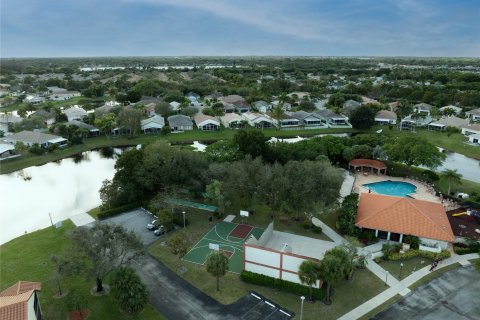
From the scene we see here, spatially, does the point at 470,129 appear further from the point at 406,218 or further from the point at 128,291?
the point at 128,291

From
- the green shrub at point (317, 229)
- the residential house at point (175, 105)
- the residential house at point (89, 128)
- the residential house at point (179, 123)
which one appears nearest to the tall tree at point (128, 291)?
the green shrub at point (317, 229)

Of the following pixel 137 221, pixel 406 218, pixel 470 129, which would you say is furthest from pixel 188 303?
pixel 470 129

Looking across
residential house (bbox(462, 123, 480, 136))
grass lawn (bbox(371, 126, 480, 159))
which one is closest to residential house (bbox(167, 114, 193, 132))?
grass lawn (bbox(371, 126, 480, 159))

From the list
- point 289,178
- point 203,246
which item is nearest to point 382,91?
point 289,178

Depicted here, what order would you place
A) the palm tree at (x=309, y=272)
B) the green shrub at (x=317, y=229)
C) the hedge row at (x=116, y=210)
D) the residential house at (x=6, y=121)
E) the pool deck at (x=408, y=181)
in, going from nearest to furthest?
the palm tree at (x=309, y=272) → the green shrub at (x=317, y=229) → the hedge row at (x=116, y=210) → the pool deck at (x=408, y=181) → the residential house at (x=6, y=121)

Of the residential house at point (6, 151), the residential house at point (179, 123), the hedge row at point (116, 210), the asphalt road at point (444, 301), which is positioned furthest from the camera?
the residential house at point (179, 123)

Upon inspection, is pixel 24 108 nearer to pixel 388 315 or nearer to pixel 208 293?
pixel 208 293

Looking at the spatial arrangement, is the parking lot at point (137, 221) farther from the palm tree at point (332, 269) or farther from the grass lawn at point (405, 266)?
the grass lawn at point (405, 266)
